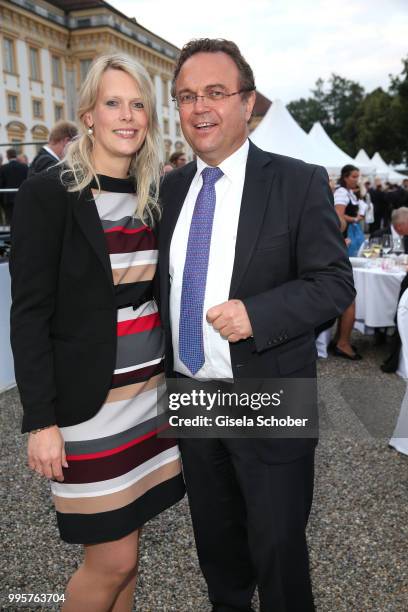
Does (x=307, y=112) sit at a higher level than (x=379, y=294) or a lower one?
higher

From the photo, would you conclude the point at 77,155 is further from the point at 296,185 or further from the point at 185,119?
the point at 296,185

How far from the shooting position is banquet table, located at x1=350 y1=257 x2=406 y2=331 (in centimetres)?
566

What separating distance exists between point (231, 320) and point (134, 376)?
0.42m

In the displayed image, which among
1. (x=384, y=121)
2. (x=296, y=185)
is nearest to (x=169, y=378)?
(x=296, y=185)

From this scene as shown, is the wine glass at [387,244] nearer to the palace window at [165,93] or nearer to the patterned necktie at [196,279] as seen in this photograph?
the patterned necktie at [196,279]

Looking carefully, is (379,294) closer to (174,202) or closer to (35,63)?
(174,202)

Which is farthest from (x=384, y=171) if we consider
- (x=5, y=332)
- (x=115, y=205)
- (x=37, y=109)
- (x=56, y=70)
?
(x=115, y=205)

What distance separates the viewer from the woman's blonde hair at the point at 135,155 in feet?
5.76

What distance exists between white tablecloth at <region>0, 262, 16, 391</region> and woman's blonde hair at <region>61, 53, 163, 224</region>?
3291mm

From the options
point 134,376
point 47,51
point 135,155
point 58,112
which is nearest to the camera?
point 134,376

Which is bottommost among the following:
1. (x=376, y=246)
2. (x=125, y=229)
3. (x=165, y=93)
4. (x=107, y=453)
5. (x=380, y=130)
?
(x=376, y=246)

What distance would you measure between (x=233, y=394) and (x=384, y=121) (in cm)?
4457

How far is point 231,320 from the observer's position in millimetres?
1568

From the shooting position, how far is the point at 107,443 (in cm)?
173
